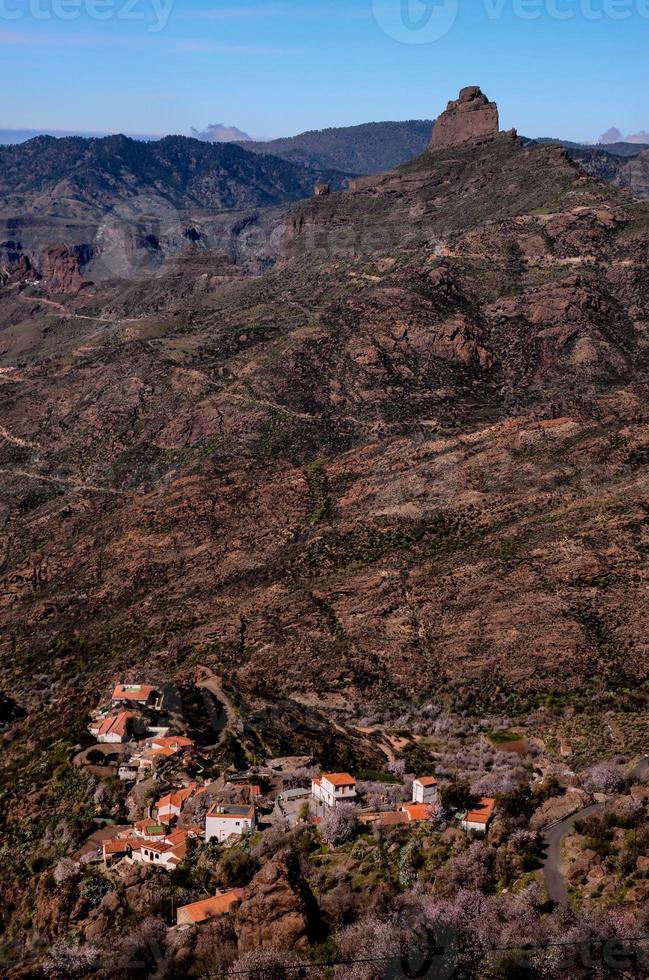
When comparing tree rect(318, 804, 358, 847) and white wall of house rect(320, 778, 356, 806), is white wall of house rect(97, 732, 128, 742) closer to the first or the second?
white wall of house rect(320, 778, 356, 806)

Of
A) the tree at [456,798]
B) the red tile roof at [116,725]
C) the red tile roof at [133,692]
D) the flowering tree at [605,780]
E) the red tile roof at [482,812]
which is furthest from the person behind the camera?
the red tile roof at [133,692]

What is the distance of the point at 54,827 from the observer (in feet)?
126

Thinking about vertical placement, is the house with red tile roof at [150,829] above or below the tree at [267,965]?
below

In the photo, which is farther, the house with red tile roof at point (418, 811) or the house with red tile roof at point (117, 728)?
the house with red tile roof at point (117, 728)

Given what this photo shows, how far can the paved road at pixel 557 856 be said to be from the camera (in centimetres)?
2822

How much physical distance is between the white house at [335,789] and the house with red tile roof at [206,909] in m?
5.82

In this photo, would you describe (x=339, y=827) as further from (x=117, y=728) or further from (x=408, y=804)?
(x=117, y=728)

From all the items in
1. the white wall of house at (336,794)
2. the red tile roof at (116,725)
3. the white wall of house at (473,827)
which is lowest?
the red tile roof at (116,725)

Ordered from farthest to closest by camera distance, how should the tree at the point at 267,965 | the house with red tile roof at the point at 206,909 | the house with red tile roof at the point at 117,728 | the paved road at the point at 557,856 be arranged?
the house with red tile roof at the point at 117,728
the house with red tile roof at the point at 206,909
the paved road at the point at 557,856
the tree at the point at 267,965

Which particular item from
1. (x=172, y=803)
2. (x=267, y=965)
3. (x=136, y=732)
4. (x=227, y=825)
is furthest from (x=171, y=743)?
(x=267, y=965)

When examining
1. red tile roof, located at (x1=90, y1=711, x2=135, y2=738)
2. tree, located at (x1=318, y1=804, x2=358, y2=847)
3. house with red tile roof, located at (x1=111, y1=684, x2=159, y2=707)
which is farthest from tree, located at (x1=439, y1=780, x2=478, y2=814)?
house with red tile roof, located at (x1=111, y1=684, x2=159, y2=707)

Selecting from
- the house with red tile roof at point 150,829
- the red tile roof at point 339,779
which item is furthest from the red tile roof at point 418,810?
the house with red tile roof at point 150,829

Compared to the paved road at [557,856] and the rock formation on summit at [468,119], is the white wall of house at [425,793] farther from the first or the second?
the rock formation on summit at [468,119]

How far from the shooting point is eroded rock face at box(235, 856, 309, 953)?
27469 mm
